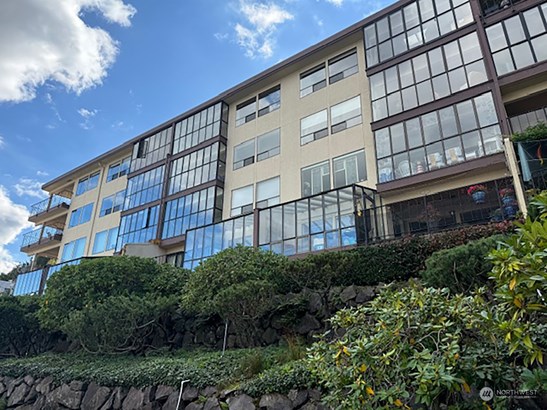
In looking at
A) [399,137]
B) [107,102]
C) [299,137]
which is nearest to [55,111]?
[107,102]

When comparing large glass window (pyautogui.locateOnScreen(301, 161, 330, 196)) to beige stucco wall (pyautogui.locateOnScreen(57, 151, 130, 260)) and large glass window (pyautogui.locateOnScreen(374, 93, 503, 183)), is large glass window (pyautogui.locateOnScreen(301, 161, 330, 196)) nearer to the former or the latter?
large glass window (pyautogui.locateOnScreen(374, 93, 503, 183))

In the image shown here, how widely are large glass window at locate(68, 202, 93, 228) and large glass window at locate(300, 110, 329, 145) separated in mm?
20297

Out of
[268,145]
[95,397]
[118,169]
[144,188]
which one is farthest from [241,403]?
[118,169]

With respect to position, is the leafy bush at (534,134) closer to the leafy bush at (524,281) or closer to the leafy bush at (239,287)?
the leafy bush at (239,287)

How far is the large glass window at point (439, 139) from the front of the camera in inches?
521

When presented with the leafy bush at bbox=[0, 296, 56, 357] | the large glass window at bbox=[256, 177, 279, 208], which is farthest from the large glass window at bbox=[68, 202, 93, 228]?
the large glass window at bbox=[256, 177, 279, 208]

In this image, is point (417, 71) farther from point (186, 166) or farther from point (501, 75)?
point (186, 166)

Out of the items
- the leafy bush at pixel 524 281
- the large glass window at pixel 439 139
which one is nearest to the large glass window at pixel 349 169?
the large glass window at pixel 439 139

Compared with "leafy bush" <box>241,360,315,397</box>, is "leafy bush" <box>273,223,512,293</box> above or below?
above

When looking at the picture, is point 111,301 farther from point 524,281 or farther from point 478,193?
point 478,193

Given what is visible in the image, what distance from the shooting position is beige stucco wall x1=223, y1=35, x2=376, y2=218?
17438 mm

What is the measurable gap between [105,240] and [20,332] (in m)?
12.3

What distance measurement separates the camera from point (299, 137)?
19469 mm

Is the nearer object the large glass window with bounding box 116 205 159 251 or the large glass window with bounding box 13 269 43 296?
the large glass window with bounding box 116 205 159 251
